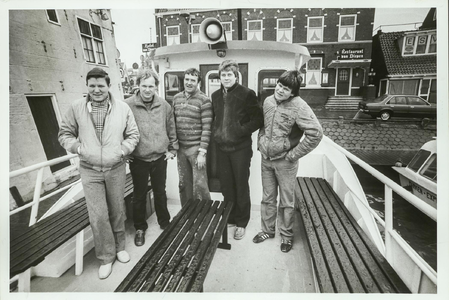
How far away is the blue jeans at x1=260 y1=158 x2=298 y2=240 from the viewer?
179cm

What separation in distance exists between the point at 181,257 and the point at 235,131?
3.35 ft

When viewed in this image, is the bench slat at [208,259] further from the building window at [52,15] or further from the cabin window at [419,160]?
the cabin window at [419,160]

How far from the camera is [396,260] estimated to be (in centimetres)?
137

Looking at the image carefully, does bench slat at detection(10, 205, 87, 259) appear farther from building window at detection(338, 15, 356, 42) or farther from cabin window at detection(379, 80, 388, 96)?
Answer: building window at detection(338, 15, 356, 42)

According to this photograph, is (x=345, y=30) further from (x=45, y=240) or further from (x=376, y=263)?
(x=45, y=240)

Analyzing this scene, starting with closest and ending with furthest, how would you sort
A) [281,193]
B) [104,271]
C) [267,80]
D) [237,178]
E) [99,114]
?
[99,114]
[104,271]
[281,193]
[237,178]
[267,80]

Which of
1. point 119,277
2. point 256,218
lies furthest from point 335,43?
point 119,277

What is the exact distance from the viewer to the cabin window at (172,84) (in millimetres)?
2602

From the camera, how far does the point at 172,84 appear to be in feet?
8.63

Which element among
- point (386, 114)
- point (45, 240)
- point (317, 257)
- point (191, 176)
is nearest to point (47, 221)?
point (45, 240)
